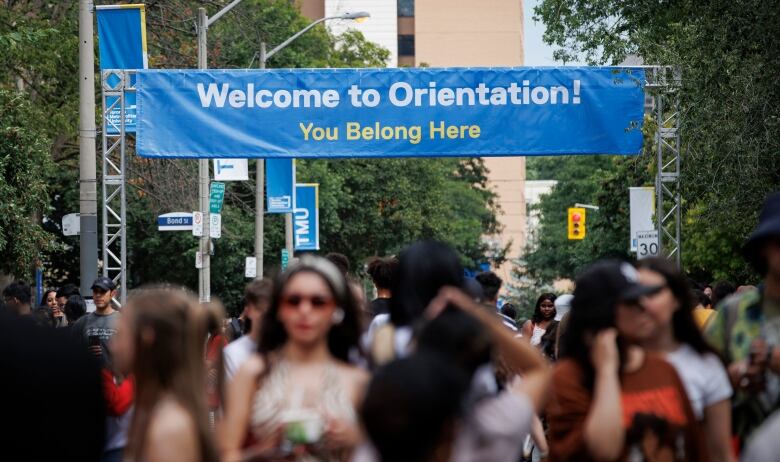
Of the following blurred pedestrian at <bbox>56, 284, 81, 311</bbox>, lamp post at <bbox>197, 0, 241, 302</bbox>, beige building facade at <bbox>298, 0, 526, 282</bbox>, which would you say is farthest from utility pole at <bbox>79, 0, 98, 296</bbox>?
beige building facade at <bbox>298, 0, 526, 282</bbox>

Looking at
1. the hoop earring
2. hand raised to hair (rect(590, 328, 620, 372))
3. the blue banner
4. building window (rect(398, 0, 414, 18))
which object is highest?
building window (rect(398, 0, 414, 18))

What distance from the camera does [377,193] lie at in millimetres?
60750

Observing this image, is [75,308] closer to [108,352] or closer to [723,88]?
[108,352]

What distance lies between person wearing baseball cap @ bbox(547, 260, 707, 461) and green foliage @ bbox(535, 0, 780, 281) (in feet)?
42.8

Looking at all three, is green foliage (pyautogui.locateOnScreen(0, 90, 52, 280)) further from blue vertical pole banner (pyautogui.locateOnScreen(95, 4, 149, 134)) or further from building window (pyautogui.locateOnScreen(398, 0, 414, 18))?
building window (pyautogui.locateOnScreen(398, 0, 414, 18))

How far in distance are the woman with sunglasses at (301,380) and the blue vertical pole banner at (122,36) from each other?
16.0 m

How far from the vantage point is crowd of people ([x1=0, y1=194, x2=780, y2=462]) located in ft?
15.7

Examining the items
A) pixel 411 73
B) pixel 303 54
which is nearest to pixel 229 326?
pixel 411 73

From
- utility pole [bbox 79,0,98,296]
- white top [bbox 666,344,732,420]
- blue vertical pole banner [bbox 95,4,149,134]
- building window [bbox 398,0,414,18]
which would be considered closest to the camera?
white top [bbox 666,344,732,420]

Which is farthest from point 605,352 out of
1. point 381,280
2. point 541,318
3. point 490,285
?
point 541,318

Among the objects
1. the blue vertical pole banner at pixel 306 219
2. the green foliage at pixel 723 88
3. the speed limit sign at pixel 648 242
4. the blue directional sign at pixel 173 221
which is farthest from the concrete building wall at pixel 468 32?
the speed limit sign at pixel 648 242

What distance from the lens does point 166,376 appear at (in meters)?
4.95

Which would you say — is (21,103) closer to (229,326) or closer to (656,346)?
(229,326)

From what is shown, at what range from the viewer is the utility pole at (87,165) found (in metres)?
19.6
